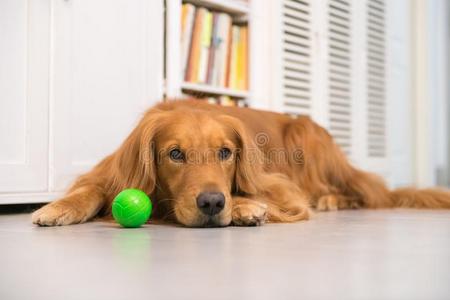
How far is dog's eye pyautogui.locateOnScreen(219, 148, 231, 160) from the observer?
2162 millimetres

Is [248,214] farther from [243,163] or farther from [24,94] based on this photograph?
[24,94]

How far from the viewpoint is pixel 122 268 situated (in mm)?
1244

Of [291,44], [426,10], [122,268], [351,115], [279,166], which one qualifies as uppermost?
[426,10]

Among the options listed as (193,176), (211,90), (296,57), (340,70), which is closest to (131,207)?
(193,176)

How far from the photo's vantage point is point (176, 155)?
6.99ft

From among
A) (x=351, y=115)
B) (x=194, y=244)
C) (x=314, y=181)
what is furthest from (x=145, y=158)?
(x=351, y=115)

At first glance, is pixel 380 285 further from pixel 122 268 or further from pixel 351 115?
pixel 351 115

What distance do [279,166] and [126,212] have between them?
3.77 ft

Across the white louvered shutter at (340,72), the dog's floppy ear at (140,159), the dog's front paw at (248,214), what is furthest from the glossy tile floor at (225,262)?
the white louvered shutter at (340,72)

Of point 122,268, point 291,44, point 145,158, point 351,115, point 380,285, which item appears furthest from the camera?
point 351,115

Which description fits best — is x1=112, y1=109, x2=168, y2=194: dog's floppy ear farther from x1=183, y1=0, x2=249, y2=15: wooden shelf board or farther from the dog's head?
x1=183, y1=0, x2=249, y2=15: wooden shelf board

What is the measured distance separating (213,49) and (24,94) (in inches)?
49.6

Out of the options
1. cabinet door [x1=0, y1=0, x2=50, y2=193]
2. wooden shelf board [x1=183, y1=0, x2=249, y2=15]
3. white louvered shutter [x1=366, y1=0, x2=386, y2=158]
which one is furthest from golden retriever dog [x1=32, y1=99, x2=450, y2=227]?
white louvered shutter [x1=366, y1=0, x2=386, y2=158]

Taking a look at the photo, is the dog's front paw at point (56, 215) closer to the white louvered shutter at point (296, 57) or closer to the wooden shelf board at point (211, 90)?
the wooden shelf board at point (211, 90)
